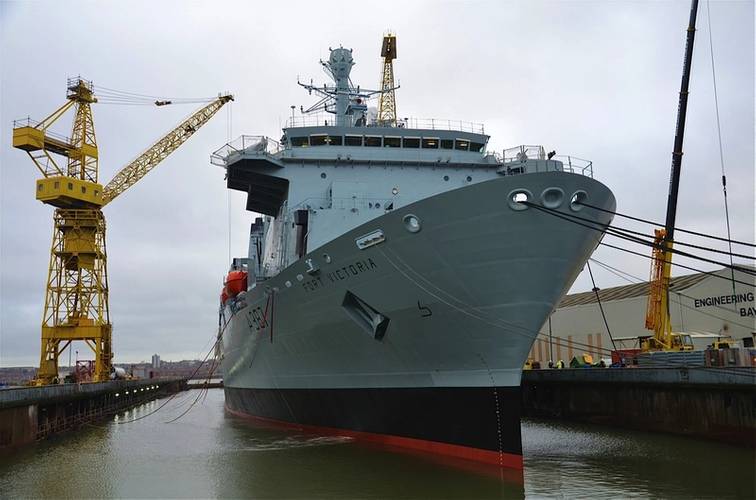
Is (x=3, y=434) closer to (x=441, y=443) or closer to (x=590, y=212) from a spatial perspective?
(x=441, y=443)

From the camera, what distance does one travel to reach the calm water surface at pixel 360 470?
1073cm

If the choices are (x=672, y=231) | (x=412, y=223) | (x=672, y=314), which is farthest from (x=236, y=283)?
(x=672, y=314)

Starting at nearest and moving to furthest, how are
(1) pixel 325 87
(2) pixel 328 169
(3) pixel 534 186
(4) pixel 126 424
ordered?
1. (3) pixel 534 186
2. (2) pixel 328 169
3. (1) pixel 325 87
4. (4) pixel 126 424

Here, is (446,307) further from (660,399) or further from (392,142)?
(660,399)

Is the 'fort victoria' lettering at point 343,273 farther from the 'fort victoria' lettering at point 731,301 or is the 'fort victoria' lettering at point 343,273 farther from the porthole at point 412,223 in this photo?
the 'fort victoria' lettering at point 731,301

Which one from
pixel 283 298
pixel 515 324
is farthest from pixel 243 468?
pixel 515 324

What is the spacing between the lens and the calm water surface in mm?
10734

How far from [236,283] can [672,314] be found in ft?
65.7

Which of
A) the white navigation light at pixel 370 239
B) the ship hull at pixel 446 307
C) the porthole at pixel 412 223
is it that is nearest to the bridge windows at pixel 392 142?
the ship hull at pixel 446 307

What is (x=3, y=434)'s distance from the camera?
16094mm

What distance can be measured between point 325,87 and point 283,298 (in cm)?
1000

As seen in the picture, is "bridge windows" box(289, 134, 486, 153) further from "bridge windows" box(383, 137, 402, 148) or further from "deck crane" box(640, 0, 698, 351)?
"deck crane" box(640, 0, 698, 351)

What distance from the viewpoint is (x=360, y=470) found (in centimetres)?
1209

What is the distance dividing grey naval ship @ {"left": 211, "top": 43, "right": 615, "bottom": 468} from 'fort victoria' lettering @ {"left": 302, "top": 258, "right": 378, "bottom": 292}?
3 centimetres
